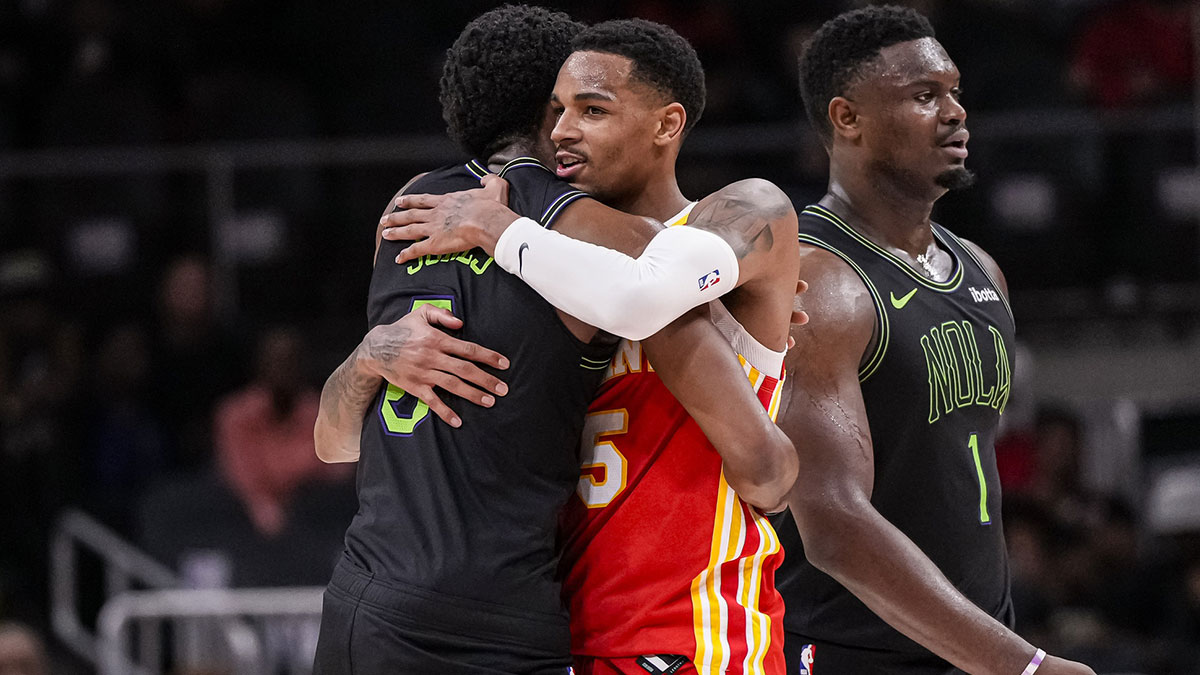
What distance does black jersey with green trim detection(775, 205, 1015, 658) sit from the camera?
4.29m

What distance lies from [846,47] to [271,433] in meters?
5.74

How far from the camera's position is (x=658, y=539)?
3.51m

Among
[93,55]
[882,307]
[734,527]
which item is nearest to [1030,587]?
[882,307]

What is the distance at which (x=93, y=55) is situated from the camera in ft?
36.7

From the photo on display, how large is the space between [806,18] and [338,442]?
917 centimetres

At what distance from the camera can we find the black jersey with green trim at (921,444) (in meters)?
4.29

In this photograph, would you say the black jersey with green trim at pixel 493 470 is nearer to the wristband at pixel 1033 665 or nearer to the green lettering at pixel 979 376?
the wristband at pixel 1033 665

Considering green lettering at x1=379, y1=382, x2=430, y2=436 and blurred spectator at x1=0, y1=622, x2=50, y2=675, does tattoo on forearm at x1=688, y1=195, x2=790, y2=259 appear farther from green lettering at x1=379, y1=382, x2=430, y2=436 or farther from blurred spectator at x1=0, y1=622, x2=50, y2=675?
blurred spectator at x1=0, y1=622, x2=50, y2=675

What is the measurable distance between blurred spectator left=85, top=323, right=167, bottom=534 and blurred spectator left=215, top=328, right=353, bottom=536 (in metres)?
0.47

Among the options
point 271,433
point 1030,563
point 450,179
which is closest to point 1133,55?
point 1030,563

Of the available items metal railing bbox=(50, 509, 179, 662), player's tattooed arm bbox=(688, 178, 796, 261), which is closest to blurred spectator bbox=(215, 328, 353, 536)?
metal railing bbox=(50, 509, 179, 662)

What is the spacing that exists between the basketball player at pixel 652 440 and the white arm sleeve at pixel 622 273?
73mm

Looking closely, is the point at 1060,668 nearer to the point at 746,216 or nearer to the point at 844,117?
the point at 746,216

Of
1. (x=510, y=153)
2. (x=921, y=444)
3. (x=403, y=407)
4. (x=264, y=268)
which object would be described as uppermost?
(x=510, y=153)
